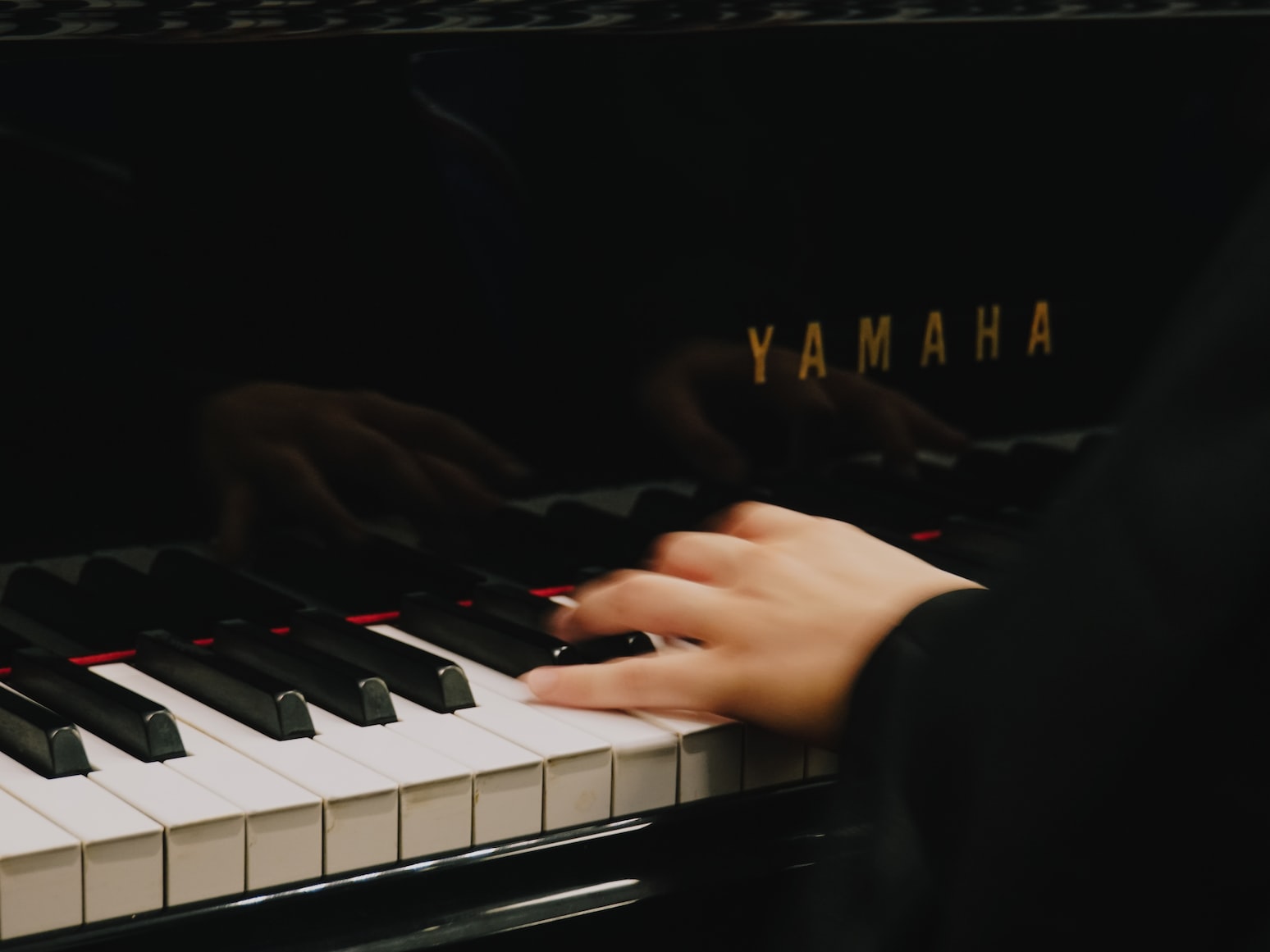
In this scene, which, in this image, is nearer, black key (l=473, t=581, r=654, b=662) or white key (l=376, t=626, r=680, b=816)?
white key (l=376, t=626, r=680, b=816)

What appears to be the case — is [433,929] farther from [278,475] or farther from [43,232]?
[43,232]

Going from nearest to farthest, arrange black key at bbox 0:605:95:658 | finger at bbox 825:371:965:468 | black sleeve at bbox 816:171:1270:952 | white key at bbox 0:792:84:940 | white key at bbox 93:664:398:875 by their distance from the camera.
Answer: black sleeve at bbox 816:171:1270:952
white key at bbox 0:792:84:940
white key at bbox 93:664:398:875
black key at bbox 0:605:95:658
finger at bbox 825:371:965:468

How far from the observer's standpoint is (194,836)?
97 centimetres

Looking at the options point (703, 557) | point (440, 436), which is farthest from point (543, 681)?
point (440, 436)

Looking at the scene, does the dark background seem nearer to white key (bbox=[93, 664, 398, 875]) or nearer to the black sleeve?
white key (bbox=[93, 664, 398, 875])

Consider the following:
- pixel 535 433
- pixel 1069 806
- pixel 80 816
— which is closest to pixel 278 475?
pixel 535 433

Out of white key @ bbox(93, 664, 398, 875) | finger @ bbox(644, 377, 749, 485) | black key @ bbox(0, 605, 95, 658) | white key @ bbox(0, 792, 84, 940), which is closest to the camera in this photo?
white key @ bbox(0, 792, 84, 940)

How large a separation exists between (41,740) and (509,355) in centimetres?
54

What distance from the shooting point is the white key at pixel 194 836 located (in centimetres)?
96

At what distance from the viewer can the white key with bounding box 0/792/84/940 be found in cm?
91

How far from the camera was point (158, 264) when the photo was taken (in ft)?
4.15

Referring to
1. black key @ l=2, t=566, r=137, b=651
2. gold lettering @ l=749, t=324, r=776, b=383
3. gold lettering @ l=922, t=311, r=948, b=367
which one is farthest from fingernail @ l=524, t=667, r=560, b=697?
gold lettering @ l=922, t=311, r=948, b=367

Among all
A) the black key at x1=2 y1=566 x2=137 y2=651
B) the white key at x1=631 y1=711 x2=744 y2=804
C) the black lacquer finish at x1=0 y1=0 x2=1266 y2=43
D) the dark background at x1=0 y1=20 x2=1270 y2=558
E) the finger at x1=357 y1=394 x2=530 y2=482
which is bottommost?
the white key at x1=631 y1=711 x2=744 y2=804

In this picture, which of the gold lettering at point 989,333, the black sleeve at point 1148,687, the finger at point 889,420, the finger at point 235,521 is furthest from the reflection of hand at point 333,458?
the black sleeve at point 1148,687
